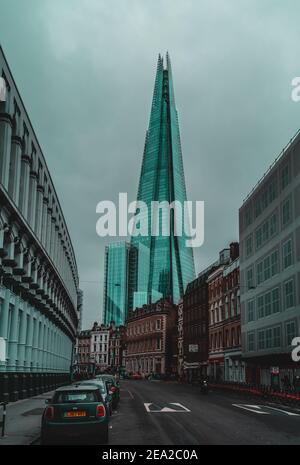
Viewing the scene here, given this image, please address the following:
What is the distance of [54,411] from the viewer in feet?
46.5

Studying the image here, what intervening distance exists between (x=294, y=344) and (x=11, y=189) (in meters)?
26.9

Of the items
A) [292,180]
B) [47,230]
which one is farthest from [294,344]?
[47,230]

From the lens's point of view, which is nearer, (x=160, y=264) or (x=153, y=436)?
(x=153, y=436)

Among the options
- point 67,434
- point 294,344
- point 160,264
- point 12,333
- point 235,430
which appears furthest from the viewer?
point 160,264

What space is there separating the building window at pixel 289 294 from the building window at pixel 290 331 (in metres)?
1.58

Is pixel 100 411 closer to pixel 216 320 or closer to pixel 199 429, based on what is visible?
pixel 199 429

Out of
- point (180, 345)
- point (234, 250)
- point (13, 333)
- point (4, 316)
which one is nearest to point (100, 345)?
point (180, 345)

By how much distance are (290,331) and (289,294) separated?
3121mm

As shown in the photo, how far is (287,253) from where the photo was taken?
4788cm

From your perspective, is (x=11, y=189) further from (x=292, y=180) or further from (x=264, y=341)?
(x=264, y=341)

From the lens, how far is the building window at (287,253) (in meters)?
47.1

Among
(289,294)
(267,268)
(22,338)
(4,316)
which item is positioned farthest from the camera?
(267,268)

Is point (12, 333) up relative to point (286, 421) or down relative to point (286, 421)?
up

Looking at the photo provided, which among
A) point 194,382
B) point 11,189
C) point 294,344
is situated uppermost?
point 11,189
